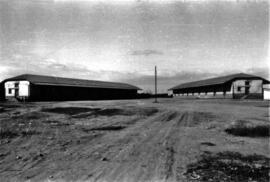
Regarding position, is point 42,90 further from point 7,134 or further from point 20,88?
point 7,134

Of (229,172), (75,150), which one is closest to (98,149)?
(75,150)

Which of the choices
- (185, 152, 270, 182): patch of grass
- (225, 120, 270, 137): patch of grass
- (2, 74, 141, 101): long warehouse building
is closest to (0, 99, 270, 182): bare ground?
(185, 152, 270, 182): patch of grass

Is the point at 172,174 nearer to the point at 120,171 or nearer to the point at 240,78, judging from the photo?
the point at 120,171

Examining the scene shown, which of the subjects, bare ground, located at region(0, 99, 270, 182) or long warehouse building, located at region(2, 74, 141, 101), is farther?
long warehouse building, located at region(2, 74, 141, 101)

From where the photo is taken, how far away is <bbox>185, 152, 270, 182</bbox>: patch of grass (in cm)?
331

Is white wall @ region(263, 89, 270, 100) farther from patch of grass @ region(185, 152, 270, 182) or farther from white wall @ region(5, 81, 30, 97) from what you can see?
white wall @ region(5, 81, 30, 97)

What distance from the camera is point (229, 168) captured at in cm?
372

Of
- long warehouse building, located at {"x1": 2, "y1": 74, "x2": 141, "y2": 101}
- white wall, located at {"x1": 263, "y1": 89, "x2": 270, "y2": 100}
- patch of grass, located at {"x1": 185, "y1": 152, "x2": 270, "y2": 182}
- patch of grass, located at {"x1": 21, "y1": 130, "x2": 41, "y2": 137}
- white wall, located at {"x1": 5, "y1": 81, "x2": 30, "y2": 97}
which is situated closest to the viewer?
patch of grass, located at {"x1": 185, "y1": 152, "x2": 270, "y2": 182}

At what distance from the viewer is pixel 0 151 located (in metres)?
4.78

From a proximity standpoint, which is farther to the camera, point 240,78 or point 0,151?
point 240,78

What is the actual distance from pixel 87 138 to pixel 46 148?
4.85 ft

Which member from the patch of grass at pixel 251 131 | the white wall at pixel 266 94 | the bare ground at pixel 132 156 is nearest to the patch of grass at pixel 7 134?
the bare ground at pixel 132 156

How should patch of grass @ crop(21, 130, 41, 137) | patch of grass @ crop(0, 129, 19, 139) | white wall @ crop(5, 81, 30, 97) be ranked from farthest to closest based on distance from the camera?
white wall @ crop(5, 81, 30, 97) → patch of grass @ crop(21, 130, 41, 137) → patch of grass @ crop(0, 129, 19, 139)

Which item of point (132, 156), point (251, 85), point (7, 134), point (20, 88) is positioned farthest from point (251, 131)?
point (20, 88)
